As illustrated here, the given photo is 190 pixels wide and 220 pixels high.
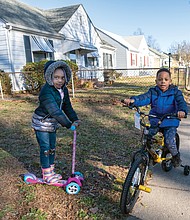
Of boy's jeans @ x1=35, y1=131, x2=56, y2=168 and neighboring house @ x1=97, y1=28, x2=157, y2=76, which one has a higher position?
neighboring house @ x1=97, y1=28, x2=157, y2=76

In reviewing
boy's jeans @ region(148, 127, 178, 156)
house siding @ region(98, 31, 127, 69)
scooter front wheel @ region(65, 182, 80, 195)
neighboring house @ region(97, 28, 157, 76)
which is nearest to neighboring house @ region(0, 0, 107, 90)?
neighboring house @ region(97, 28, 157, 76)

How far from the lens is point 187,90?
13.6 m

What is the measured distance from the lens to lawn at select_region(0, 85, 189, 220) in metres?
2.60

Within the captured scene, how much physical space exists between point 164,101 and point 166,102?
0.03 meters

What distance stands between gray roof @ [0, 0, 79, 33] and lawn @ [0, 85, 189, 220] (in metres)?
9.38

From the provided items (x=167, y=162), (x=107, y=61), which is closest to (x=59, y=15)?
(x=107, y=61)

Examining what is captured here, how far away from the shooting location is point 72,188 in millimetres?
2902

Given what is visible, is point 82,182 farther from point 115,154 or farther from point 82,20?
point 82,20

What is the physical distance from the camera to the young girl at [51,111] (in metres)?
2.57

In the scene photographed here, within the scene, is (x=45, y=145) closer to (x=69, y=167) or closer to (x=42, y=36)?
(x=69, y=167)

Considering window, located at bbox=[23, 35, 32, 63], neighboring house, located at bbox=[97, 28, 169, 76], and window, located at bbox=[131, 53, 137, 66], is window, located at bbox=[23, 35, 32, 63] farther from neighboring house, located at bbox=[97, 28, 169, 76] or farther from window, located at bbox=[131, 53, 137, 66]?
window, located at bbox=[131, 53, 137, 66]

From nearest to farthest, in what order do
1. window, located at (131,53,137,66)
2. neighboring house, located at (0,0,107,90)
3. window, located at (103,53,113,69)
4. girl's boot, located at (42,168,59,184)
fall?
girl's boot, located at (42,168,59,184)
neighboring house, located at (0,0,107,90)
window, located at (103,53,113,69)
window, located at (131,53,137,66)

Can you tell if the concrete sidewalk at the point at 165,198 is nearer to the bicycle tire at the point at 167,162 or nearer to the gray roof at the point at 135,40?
the bicycle tire at the point at 167,162

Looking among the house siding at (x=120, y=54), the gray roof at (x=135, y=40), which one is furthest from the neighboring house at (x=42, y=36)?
the gray roof at (x=135, y=40)
